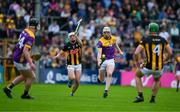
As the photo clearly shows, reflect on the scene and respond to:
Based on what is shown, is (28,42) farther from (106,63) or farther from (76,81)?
(106,63)

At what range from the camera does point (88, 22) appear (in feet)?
129

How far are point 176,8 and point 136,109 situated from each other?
23.3m

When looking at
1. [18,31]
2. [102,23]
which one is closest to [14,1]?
[18,31]

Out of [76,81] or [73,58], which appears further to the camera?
[73,58]

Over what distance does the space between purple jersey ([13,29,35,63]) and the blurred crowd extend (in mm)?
14777

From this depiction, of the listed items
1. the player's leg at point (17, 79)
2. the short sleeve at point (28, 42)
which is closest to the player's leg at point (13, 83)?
the player's leg at point (17, 79)

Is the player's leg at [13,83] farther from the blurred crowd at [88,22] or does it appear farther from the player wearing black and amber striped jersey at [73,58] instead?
the blurred crowd at [88,22]

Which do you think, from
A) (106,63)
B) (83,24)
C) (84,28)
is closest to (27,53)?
(106,63)

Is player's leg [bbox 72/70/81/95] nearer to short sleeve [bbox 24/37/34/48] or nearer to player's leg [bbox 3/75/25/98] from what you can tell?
player's leg [bbox 3/75/25/98]

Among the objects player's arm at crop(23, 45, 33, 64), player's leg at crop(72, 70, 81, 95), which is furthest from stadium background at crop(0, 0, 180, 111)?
player's arm at crop(23, 45, 33, 64)

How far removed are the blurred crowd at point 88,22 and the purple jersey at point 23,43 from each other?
48.5 feet

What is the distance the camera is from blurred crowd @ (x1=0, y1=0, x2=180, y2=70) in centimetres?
3762

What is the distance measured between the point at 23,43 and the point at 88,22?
17.9m

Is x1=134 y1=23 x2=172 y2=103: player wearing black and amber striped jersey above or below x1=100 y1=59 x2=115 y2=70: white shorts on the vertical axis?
above
